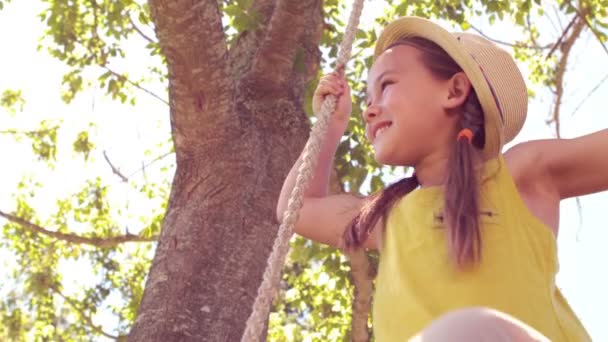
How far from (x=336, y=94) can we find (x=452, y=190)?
36cm

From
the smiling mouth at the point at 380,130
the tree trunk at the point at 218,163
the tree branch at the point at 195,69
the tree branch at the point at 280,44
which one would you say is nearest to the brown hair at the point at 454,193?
the smiling mouth at the point at 380,130

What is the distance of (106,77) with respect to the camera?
573 cm

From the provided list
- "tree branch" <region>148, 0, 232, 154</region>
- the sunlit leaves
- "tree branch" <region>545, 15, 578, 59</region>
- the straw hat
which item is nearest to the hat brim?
the straw hat

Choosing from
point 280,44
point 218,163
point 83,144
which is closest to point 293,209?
point 218,163

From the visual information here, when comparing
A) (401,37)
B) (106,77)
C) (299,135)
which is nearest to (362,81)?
(106,77)

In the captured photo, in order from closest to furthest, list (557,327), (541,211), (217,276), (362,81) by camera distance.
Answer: (557,327) → (541,211) → (217,276) → (362,81)

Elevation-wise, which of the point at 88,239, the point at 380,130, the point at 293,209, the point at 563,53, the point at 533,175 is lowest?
the point at 293,209

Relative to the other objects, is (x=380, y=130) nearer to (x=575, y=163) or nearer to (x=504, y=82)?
(x=504, y=82)

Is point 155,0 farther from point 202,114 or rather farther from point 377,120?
point 377,120

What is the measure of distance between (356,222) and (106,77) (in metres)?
3.92

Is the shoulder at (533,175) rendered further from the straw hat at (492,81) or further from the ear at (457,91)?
the ear at (457,91)

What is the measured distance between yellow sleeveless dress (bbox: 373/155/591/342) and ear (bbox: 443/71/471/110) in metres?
0.14

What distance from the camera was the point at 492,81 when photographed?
202cm

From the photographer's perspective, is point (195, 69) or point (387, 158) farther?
point (195, 69)
